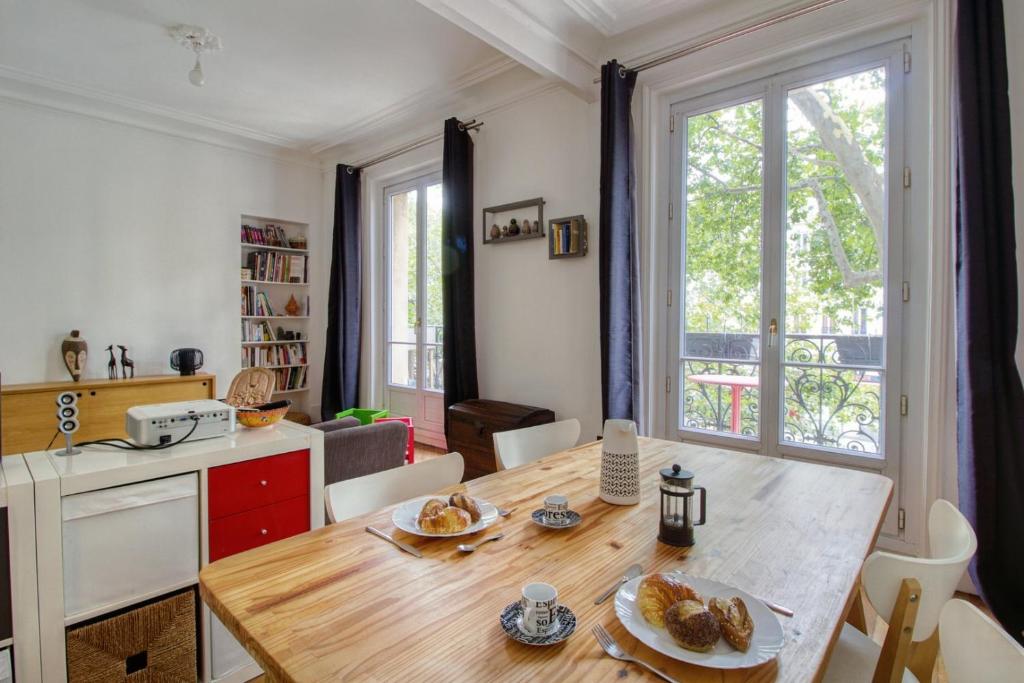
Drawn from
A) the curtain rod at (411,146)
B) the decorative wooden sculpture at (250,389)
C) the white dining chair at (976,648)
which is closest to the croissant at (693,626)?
the white dining chair at (976,648)

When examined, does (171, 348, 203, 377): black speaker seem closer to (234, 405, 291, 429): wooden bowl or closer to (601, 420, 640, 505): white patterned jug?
(234, 405, 291, 429): wooden bowl

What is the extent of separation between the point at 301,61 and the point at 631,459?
12.1 ft

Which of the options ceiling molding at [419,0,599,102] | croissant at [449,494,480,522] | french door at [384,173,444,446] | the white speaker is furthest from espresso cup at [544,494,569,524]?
french door at [384,173,444,446]

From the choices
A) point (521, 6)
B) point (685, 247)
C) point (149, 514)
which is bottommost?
point (149, 514)

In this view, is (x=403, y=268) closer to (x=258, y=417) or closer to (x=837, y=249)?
(x=258, y=417)

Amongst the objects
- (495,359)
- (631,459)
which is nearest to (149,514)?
(631,459)

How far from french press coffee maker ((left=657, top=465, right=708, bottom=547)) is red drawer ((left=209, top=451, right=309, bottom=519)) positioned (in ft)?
4.27

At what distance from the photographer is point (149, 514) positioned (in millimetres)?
1466

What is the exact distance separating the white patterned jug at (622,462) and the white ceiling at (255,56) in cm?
281

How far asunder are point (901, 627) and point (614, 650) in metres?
0.54

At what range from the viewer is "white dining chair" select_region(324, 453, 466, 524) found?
4.27 feet

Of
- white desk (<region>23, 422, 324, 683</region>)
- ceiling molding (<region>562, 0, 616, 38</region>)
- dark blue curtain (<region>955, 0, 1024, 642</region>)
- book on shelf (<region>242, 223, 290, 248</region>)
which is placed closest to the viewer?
white desk (<region>23, 422, 324, 683</region>)

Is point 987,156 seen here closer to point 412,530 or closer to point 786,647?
point 786,647

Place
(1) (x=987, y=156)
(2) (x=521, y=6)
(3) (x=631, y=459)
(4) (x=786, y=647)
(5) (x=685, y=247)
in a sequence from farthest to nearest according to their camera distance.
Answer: (5) (x=685, y=247) → (2) (x=521, y=6) → (1) (x=987, y=156) → (3) (x=631, y=459) → (4) (x=786, y=647)
